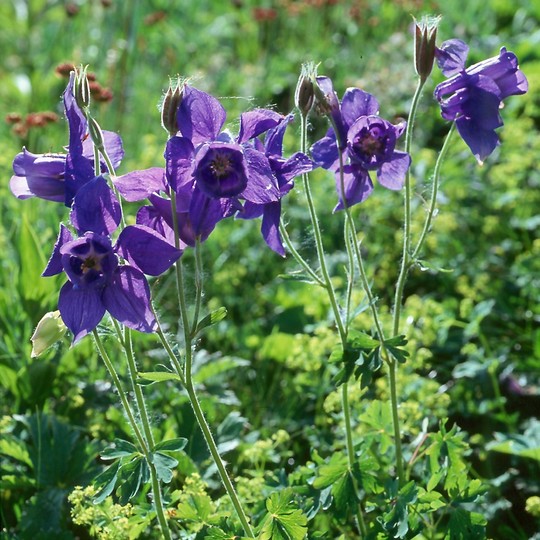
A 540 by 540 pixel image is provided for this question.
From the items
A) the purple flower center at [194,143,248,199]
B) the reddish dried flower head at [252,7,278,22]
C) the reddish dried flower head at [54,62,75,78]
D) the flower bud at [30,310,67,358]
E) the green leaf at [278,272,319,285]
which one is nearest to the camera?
the purple flower center at [194,143,248,199]

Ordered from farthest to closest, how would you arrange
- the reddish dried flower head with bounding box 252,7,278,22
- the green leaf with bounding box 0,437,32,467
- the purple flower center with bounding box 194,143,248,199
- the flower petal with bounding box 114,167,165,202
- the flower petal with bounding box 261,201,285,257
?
the reddish dried flower head with bounding box 252,7,278,22
the green leaf with bounding box 0,437,32,467
the flower petal with bounding box 261,201,285,257
the flower petal with bounding box 114,167,165,202
the purple flower center with bounding box 194,143,248,199

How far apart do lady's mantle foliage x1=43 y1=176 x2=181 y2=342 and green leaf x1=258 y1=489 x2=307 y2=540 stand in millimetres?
527

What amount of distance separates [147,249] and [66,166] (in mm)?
273

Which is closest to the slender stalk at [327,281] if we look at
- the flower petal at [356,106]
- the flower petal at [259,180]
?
the flower petal at [356,106]

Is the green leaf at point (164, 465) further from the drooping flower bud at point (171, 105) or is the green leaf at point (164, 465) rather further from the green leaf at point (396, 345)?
the drooping flower bud at point (171, 105)

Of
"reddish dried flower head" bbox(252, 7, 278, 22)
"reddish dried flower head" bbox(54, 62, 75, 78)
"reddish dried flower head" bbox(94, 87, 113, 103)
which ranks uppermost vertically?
"reddish dried flower head" bbox(252, 7, 278, 22)

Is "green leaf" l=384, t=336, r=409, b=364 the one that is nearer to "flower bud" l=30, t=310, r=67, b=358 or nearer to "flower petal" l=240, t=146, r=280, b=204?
"flower petal" l=240, t=146, r=280, b=204

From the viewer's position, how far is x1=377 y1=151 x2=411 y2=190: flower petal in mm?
1977

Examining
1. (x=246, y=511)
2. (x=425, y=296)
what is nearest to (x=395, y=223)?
(x=425, y=296)

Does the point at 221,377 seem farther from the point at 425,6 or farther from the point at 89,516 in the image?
the point at 425,6

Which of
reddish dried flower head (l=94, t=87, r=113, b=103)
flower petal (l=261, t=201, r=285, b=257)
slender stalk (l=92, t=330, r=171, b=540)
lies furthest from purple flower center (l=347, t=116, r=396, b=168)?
reddish dried flower head (l=94, t=87, r=113, b=103)

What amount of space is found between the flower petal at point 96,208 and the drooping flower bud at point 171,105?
6.6 inches

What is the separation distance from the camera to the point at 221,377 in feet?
9.76

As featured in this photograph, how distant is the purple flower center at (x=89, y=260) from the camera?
1.67m
